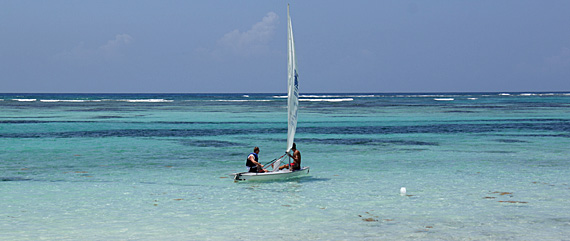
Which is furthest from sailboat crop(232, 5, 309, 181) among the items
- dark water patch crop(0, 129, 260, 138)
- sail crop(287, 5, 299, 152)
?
dark water patch crop(0, 129, 260, 138)

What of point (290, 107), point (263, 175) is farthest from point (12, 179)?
point (290, 107)

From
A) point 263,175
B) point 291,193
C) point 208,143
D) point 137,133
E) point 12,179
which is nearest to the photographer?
point 291,193

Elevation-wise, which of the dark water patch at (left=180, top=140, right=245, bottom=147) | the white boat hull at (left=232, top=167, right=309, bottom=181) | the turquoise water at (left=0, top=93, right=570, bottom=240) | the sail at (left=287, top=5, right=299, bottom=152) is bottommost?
the dark water patch at (left=180, top=140, right=245, bottom=147)

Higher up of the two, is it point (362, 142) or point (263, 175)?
point (263, 175)

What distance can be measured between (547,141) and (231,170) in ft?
78.2

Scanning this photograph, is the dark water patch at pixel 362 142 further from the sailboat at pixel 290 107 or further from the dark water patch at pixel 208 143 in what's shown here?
the sailboat at pixel 290 107

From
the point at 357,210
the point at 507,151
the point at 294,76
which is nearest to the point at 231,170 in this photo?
the point at 294,76

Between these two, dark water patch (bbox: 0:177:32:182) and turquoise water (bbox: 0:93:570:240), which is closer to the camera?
turquoise water (bbox: 0:93:570:240)

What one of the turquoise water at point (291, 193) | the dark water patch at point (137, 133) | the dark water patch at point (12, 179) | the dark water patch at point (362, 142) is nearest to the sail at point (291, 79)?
the turquoise water at point (291, 193)

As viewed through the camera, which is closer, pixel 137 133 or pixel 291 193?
pixel 291 193

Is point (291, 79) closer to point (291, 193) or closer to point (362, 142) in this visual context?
point (291, 193)

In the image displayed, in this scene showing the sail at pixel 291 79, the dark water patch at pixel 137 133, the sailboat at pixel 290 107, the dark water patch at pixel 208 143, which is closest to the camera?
the sailboat at pixel 290 107

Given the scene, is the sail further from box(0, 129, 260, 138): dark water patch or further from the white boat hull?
box(0, 129, 260, 138): dark water patch

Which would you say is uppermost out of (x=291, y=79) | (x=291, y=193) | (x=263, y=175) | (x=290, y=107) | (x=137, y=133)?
(x=291, y=79)
